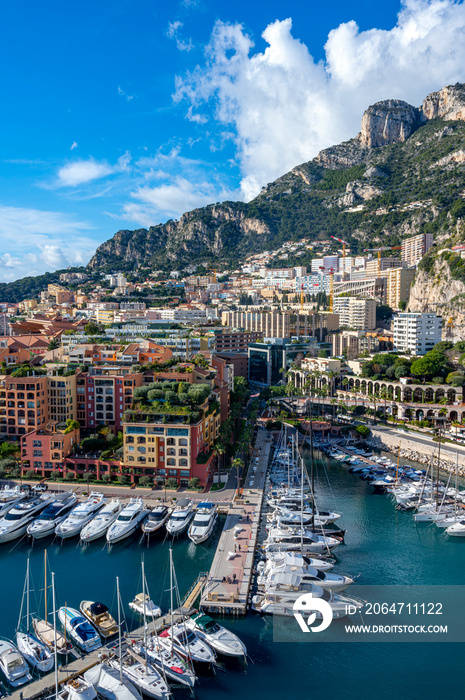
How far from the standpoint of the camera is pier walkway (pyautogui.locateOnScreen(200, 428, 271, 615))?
2784 centimetres

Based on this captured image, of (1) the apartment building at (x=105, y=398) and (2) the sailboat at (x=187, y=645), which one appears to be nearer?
(2) the sailboat at (x=187, y=645)

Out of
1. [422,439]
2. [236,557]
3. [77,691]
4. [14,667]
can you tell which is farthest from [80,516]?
[422,439]

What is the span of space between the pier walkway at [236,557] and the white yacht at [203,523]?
40.8 inches

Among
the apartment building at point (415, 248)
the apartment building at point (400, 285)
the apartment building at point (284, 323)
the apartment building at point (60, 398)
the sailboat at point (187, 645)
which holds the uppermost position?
the apartment building at point (415, 248)

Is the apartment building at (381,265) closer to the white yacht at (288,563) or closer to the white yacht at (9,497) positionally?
the white yacht at (9,497)

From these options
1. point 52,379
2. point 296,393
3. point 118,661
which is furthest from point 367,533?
point 296,393

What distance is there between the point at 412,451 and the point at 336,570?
29.6m

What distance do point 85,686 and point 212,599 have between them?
828 cm

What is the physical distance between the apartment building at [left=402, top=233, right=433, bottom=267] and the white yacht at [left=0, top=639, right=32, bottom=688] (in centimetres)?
14126

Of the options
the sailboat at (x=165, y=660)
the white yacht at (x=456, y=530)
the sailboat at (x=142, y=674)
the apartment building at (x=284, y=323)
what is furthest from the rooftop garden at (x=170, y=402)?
the apartment building at (x=284, y=323)

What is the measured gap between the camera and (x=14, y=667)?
23.1 metres

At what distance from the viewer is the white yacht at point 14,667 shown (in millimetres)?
22656

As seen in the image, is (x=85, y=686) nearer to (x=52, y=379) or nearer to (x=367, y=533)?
(x=367, y=533)

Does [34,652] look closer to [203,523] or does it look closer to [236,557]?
[236,557]
